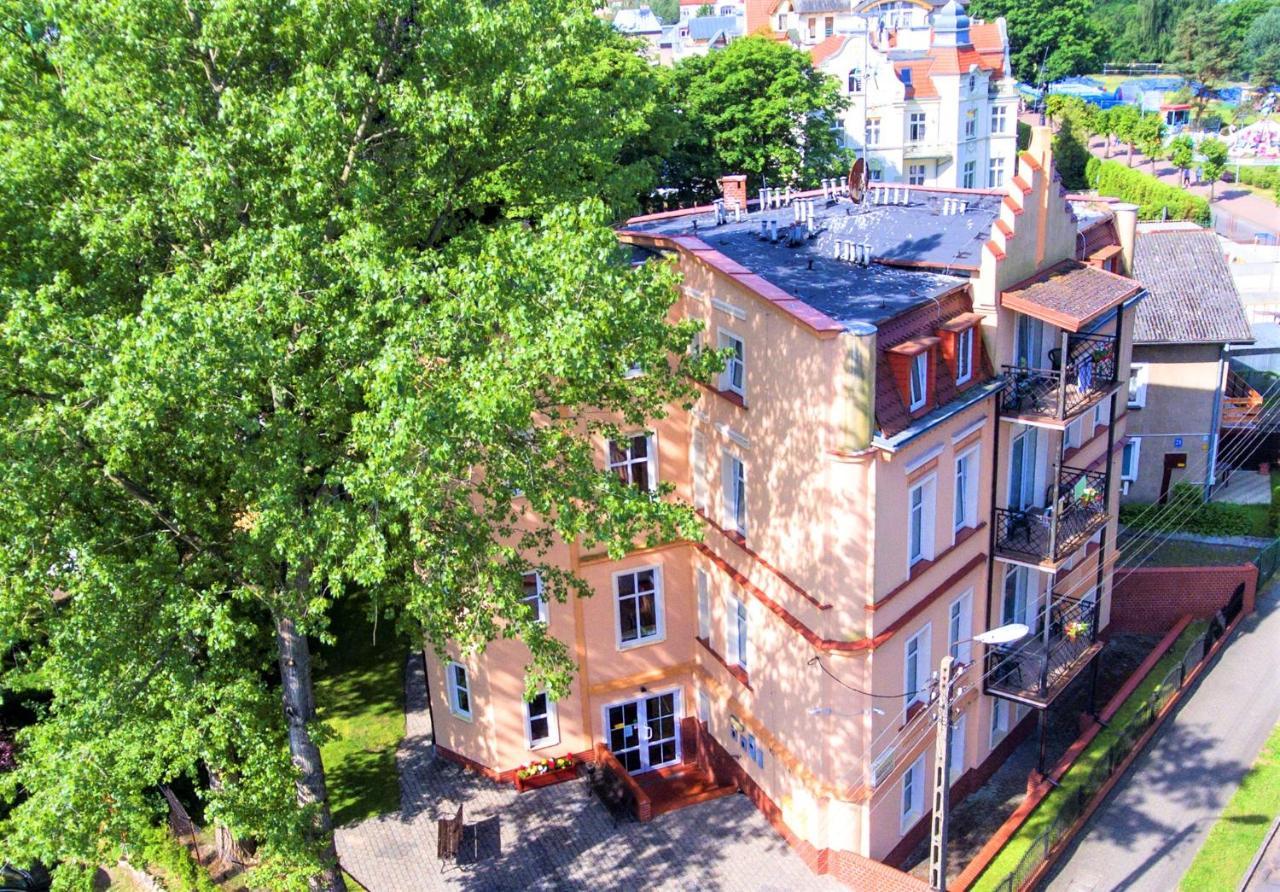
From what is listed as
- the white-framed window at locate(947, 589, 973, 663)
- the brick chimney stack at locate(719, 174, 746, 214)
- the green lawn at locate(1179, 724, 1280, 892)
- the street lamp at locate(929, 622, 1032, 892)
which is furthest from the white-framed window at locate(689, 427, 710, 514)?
the green lawn at locate(1179, 724, 1280, 892)

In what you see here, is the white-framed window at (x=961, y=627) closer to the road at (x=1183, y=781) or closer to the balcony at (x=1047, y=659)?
the balcony at (x=1047, y=659)

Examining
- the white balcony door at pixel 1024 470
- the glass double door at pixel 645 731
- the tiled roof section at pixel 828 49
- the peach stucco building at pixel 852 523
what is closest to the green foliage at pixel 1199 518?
the peach stucco building at pixel 852 523

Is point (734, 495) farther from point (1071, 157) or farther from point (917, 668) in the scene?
point (1071, 157)

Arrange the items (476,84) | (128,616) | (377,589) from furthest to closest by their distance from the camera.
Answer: (476,84) → (377,589) → (128,616)

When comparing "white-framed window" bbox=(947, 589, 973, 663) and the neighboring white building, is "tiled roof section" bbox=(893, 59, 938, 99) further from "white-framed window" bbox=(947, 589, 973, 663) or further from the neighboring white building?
"white-framed window" bbox=(947, 589, 973, 663)

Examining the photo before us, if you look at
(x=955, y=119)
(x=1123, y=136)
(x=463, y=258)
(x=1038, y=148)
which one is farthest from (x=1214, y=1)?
(x=463, y=258)

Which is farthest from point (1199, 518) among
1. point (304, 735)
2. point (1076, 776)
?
point (304, 735)

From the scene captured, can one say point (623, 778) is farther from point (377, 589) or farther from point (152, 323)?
point (152, 323)
